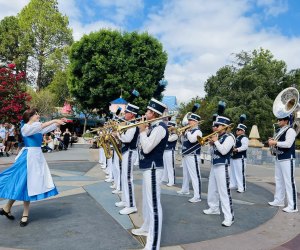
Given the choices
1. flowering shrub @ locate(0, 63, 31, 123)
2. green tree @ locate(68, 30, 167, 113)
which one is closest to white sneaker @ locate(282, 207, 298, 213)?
flowering shrub @ locate(0, 63, 31, 123)

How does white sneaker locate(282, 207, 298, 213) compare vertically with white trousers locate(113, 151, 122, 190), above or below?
below

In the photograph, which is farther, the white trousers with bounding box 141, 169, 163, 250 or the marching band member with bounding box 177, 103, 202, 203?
the marching band member with bounding box 177, 103, 202, 203

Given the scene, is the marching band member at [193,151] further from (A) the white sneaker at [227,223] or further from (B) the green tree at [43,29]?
(B) the green tree at [43,29]

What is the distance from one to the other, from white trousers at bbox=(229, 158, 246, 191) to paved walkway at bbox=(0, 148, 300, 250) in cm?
109

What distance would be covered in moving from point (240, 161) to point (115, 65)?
19403 mm

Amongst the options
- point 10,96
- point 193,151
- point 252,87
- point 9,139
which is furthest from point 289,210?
point 252,87

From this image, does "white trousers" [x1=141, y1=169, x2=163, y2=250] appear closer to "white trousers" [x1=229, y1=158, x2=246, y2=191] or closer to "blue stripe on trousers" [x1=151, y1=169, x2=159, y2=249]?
"blue stripe on trousers" [x1=151, y1=169, x2=159, y2=249]

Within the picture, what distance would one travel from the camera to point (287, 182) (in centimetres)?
722

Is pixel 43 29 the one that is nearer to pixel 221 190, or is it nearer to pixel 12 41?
pixel 12 41

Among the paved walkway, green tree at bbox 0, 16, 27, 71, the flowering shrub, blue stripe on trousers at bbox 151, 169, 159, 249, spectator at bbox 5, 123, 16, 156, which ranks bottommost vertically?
the paved walkway

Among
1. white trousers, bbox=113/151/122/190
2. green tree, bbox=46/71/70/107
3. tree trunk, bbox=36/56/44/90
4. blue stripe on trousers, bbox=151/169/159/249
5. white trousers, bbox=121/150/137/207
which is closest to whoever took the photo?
blue stripe on trousers, bbox=151/169/159/249

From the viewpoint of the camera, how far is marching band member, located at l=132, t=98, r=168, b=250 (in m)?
4.49

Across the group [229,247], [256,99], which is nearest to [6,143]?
[229,247]

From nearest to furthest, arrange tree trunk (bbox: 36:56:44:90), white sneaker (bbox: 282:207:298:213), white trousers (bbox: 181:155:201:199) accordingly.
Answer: white sneaker (bbox: 282:207:298:213), white trousers (bbox: 181:155:201:199), tree trunk (bbox: 36:56:44:90)
